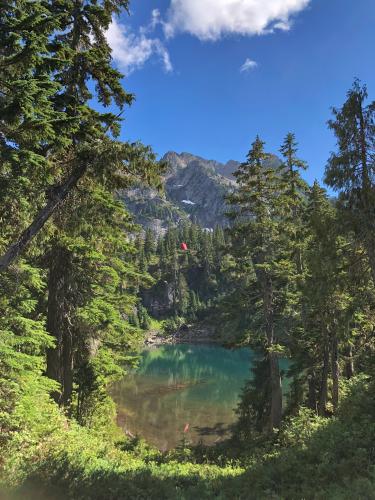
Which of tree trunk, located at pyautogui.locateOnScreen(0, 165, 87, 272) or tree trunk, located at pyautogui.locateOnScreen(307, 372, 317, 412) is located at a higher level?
tree trunk, located at pyautogui.locateOnScreen(0, 165, 87, 272)

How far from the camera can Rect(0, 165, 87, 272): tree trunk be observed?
883 cm

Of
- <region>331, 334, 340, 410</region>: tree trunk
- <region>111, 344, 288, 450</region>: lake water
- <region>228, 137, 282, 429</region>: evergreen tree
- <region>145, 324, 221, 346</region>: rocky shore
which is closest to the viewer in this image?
<region>331, 334, 340, 410</region>: tree trunk

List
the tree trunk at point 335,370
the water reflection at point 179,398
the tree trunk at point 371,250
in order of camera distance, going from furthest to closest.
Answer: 1. the water reflection at point 179,398
2. the tree trunk at point 335,370
3. the tree trunk at point 371,250

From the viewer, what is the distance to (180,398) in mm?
39500

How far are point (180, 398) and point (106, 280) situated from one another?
89.3ft

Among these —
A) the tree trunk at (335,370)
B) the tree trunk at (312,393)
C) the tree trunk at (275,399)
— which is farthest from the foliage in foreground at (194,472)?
the tree trunk at (312,393)

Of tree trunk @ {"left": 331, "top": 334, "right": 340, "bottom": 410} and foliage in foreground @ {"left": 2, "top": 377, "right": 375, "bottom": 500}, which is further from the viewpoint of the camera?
tree trunk @ {"left": 331, "top": 334, "right": 340, "bottom": 410}

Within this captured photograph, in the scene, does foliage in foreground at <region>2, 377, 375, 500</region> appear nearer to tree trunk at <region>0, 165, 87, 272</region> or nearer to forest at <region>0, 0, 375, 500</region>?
forest at <region>0, 0, 375, 500</region>

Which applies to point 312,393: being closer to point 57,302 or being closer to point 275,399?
point 275,399

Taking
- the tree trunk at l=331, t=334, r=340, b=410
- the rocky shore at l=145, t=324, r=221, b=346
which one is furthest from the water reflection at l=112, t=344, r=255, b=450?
the rocky shore at l=145, t=324, r=221, b=346

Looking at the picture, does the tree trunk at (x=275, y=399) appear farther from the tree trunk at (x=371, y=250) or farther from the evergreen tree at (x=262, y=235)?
the tree trunk at (x=371, y=250)

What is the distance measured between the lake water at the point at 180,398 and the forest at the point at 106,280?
5.27 meters

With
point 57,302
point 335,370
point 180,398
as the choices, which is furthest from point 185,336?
point 57,302

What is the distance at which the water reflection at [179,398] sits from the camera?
28047 mm
